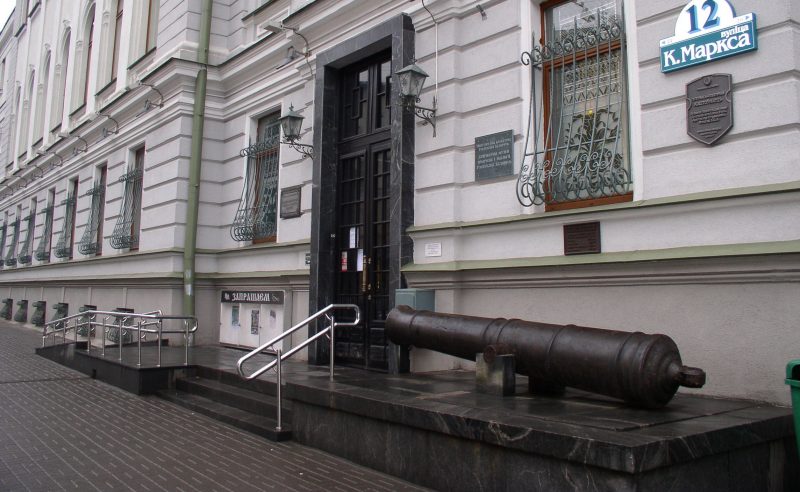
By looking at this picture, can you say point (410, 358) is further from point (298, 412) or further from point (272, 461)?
point (272, 461)

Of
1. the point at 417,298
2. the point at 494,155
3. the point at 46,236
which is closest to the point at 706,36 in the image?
the point at 494,155

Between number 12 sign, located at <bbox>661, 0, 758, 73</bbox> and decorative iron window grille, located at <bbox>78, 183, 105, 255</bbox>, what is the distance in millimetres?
14465

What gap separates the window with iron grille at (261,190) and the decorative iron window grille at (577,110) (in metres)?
5.40

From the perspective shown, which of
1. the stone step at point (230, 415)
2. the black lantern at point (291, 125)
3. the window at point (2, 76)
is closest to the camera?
the stone step at point (230, 415)

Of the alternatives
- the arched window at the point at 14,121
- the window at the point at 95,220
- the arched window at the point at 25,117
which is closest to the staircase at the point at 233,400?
the window at the point at 95,220

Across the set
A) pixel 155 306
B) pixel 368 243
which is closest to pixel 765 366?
pixel 368 243

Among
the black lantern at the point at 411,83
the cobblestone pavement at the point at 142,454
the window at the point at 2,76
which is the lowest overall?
the cobblestone pavement at the point at 142,454

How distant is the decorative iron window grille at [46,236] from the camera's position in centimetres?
2014

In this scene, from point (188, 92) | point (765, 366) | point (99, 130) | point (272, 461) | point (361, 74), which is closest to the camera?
point (765, 366)

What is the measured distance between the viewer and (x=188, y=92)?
12727 mm

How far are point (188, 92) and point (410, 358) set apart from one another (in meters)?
7.68

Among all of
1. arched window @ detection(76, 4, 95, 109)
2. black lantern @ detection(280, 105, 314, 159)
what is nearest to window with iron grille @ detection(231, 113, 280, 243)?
black lantern @ detection(280, 105, 314, 159)

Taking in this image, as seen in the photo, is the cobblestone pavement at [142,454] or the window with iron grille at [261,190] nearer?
the cobblestone pavement at [142,454]

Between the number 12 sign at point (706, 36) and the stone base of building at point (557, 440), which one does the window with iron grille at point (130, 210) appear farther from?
the number 12 sign at point (706, 36)
